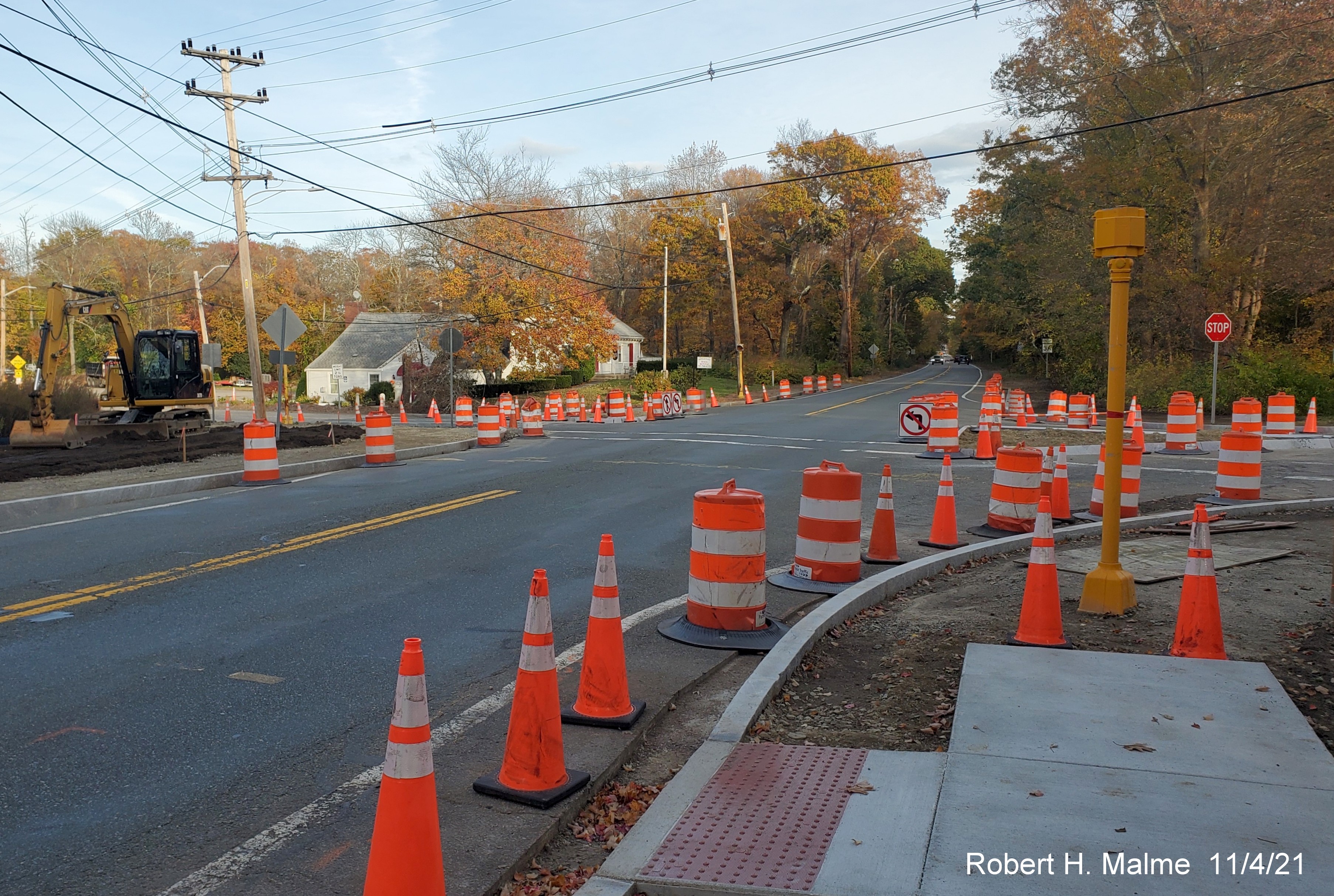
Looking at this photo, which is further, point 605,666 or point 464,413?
point 464,413

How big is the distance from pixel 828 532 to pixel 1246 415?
1281cm

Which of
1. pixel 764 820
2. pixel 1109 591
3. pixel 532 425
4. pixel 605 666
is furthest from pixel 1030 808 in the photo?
pixel 532 425

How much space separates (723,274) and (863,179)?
451 inches

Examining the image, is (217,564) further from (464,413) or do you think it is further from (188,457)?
(464,413)

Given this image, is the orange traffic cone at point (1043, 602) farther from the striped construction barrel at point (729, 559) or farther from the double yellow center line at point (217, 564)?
the double yellow center line at point (217, 564)

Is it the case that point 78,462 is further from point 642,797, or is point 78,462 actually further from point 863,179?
point 863,179

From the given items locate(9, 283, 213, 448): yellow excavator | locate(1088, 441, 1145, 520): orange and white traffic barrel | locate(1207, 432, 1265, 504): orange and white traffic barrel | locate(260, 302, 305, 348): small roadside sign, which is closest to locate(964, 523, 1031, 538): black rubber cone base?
locate(1088, 441, 1145, 520): orange and white traffic barrel

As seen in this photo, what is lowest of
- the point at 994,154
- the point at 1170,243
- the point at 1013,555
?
the point at 1013,555

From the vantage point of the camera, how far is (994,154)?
46.1m

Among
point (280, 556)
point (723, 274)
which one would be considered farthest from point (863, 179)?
point (280, 556)

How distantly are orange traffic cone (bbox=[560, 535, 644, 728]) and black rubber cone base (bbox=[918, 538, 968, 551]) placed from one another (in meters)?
5.35

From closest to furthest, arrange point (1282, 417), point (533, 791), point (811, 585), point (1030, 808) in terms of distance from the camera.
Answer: point (1030, 808)
point (533, 791)
point (811, 585)
point (1282, 417)

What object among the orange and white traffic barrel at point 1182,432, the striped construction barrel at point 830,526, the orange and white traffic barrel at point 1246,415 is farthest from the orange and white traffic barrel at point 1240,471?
the orange and white traffic barrel at point 1182,432

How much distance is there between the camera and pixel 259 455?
15.0 m
